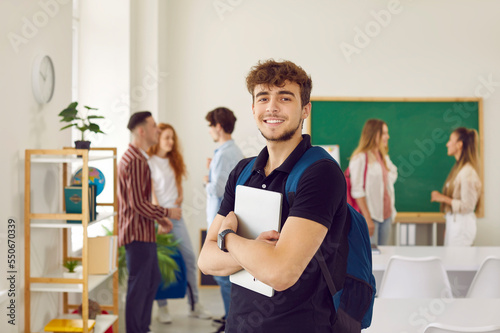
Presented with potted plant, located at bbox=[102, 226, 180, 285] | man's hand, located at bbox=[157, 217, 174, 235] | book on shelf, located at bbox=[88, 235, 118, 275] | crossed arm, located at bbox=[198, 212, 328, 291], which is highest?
crossed arm, located at bbox=[198, 212, 328, 291]

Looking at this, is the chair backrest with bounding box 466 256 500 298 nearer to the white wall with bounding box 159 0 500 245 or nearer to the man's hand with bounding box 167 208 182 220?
the man's hand with bounding box 167 208 182 220

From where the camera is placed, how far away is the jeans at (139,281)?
13.1 ft

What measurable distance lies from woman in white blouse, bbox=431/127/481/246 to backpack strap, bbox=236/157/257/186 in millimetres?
3686

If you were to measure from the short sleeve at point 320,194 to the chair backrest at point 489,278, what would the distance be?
2.23 m

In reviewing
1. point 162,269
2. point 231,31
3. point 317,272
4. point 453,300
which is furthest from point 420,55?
point 317,272

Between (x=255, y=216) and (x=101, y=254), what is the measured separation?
7.30ft

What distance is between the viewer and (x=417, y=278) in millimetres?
3324

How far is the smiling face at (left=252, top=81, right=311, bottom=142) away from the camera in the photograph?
5.22 feet

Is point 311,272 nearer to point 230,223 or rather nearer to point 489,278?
point 230,223

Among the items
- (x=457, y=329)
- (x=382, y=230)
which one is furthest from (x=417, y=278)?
(x=382, y=230)

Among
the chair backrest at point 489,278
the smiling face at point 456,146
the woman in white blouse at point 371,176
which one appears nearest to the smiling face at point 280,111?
the chair backrest at point 489,278

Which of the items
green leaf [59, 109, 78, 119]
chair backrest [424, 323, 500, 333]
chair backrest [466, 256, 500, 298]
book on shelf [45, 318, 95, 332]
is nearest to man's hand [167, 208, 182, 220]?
book on shelf [45, 318, 95, 332]

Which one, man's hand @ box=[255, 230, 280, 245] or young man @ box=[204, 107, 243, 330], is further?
young man @ box=[204, 107, 243, 330]

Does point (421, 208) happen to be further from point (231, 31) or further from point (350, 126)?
point (231, 31)
